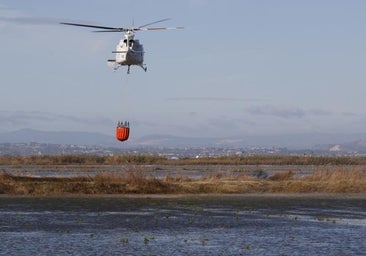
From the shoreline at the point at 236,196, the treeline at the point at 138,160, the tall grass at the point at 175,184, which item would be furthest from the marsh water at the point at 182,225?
the treeline at the point at 138,160

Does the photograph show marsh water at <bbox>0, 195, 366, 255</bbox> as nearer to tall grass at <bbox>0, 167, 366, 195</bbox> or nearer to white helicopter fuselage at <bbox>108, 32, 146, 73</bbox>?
tall grass at <bbox>0, 167, 366, 195</bbox>

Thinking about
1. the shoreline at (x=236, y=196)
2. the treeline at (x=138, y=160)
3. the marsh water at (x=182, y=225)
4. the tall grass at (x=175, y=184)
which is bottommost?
the marsh water at (x=182, y=225)

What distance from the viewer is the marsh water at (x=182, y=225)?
28.2 metres

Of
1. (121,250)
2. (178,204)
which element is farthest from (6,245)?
(178,204)

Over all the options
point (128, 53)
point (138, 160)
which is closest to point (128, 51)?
point (128, 53)

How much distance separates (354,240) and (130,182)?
1051 inches

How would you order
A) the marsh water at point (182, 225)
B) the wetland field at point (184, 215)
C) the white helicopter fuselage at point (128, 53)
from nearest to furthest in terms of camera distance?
the marsh water at point (182, 225) < the wetland field at point (184, 215) < the white helicopter fuselage at point (128, 53)

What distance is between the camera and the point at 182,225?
35.8m

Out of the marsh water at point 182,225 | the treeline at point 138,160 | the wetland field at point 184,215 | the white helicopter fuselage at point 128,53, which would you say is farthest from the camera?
the treeline at point 138,160

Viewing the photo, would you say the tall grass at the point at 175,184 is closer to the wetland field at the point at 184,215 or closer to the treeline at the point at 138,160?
the wetland field at the point at 184,215

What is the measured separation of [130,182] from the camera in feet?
182

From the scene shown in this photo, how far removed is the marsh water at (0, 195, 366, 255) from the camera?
28.2 meters

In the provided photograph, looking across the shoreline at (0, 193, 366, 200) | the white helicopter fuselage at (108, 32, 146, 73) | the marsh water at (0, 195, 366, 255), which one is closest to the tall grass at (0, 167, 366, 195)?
the shoreline at (0, 193, 366, 200)

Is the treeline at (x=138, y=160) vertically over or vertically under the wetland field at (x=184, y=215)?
over
